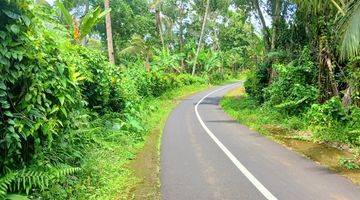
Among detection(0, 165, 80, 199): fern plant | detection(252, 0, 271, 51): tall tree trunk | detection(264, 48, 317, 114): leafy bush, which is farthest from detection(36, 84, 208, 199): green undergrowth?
detection(252, 0, 271, 51): tall tree trunk

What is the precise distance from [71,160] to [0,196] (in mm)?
2929

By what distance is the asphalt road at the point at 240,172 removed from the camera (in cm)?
834

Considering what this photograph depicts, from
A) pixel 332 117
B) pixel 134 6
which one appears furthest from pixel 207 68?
pixel 332 117

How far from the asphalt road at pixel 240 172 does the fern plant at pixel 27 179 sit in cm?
229

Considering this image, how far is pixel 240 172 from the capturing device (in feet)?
33.1

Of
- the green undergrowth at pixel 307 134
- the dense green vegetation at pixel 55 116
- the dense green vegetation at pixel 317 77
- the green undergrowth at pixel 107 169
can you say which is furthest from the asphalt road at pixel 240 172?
the dense green vegetation at pixel 317 77

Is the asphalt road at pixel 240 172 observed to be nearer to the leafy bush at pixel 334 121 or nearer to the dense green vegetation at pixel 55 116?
the dense green vegetation at pixel 55 116

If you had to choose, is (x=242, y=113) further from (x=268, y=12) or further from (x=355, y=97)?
(x=355, y=97)

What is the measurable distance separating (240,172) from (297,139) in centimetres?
525

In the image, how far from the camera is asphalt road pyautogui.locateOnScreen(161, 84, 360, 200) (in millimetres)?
8336

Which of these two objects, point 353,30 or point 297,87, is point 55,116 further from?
point 297,87

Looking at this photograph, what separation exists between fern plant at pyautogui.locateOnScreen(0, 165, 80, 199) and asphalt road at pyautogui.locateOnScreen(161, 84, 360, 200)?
229 cm

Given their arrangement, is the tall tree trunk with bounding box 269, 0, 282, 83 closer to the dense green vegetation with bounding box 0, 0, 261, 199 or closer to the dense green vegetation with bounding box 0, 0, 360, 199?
the dense green vegetation with bounding box 0, 0, 360, 199

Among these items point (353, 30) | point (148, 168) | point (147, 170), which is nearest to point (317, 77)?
point (353, 30)
